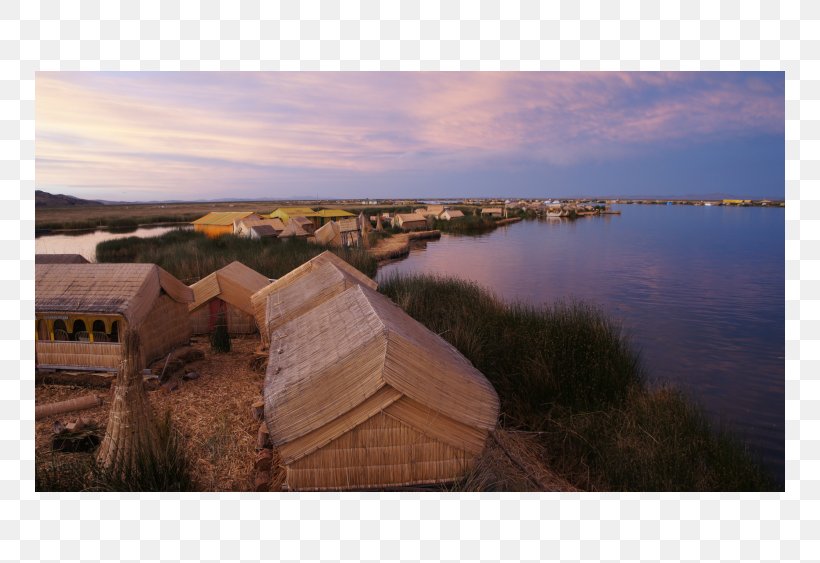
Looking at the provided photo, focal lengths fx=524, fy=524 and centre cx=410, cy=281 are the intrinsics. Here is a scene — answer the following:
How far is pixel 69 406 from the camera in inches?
203

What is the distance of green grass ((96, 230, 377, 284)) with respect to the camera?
47.4 ft

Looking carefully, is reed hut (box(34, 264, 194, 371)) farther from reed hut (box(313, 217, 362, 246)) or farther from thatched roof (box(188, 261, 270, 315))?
reed hut (box(313, 217, 362, 246))

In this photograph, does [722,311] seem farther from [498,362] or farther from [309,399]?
[309,399]

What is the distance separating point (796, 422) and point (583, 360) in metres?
2.69

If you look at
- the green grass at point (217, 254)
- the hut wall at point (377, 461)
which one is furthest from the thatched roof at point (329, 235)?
the hut wall at point (377, 461)

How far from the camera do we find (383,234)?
32938mm

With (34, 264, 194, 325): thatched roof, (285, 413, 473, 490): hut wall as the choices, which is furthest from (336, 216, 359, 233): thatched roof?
(285, 413, 473, 490): hut wall

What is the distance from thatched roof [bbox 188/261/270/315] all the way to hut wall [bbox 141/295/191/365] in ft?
1.81

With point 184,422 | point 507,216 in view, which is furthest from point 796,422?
point 507,216

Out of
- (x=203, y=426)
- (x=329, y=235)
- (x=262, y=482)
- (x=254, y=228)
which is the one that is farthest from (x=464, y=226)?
(x=262, y=482)

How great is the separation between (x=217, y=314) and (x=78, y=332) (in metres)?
2.30

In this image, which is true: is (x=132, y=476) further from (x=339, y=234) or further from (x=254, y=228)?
(x=254, y=228)

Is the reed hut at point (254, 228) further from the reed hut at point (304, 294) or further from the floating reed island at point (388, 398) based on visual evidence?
the reed hut at point (304, 294)

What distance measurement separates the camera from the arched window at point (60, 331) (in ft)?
19.6
